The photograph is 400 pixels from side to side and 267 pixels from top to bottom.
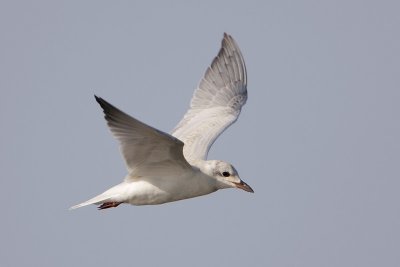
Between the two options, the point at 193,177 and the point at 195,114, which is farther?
the point at 195,114

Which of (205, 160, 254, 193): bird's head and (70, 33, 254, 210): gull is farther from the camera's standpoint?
(205, 160, 254, 193): bird's head

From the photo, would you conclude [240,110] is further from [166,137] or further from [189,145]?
[166,137]

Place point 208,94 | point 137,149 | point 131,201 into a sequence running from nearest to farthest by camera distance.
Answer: point 137,149, point 131,201, point 208,94

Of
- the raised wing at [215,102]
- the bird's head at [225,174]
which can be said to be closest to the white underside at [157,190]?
the bird's head at [225,174]

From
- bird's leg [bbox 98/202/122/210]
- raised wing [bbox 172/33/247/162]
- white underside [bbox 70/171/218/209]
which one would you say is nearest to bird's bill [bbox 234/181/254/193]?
white underside [bbox 70/171/218/209]

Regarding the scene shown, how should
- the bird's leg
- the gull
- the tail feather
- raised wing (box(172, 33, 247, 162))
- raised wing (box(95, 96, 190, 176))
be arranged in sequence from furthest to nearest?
raised wing (box(172, 33, 247, 162)) < the bird's leg < the tail feather < the gull < raised wing (box(95, 96, 190, 176))

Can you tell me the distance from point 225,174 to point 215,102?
3591mm

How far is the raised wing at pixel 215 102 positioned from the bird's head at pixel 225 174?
3.18 feet

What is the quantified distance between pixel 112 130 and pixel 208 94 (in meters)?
5.29

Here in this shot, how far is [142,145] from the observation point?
12109mm

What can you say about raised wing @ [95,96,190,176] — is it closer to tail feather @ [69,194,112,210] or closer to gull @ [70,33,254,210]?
gull @ [70,33,254,210]

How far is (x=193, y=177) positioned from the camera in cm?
1289

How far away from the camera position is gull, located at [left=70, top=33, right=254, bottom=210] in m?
11.7

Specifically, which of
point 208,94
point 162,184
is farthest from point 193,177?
point 208,94
